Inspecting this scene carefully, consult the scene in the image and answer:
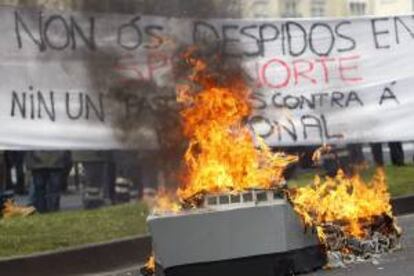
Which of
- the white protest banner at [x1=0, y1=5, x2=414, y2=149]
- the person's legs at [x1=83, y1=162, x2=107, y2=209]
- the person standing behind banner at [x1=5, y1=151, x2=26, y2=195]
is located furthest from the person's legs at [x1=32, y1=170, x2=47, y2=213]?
the white protest banner at [x1=0, y1=5, x2=414, y2=149]

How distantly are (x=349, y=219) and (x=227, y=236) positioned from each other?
1533 millimetres

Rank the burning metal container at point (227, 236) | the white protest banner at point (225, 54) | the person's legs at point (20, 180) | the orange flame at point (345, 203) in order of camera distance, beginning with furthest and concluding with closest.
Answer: the person's legs at point (20, 180), the white protest banner at point (225, 54), the orange flame at point (345, 203), the burning metal container at point (227, 236)

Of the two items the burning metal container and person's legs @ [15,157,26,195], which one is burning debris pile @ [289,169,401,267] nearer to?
the burning metal container

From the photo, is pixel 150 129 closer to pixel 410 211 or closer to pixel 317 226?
pixel 317 226

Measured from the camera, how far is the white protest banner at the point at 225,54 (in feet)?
32.1

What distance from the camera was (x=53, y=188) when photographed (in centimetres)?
1194

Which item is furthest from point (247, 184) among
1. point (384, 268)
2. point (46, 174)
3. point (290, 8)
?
point (290, 8)

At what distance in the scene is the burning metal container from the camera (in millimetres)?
6281

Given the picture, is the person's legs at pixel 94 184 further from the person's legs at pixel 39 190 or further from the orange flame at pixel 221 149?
the orange flame at pixel 221 149

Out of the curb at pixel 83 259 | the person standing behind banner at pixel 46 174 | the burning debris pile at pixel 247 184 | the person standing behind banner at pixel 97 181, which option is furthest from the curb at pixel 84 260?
the person standing behind banner at pixel 97 181

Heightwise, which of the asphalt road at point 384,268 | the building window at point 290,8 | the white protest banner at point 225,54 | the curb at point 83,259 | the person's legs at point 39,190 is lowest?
the asphalt road at point 384,268

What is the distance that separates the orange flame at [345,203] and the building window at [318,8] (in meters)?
33.3

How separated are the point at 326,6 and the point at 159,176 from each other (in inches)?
1287

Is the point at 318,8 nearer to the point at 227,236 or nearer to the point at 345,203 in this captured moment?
the point at 345,203
